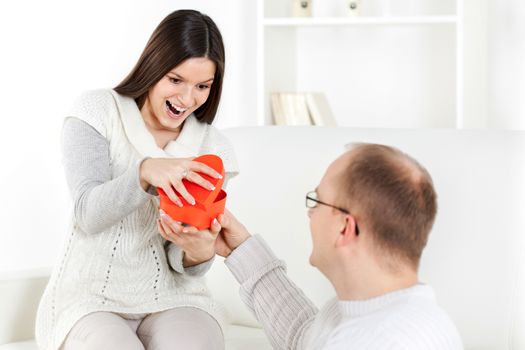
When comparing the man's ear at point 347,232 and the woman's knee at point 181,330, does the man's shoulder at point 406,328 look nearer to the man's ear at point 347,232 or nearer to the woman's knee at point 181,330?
the man's ear at point 347,232

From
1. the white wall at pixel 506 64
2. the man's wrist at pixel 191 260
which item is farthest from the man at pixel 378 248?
the white wall at pixel 506 64

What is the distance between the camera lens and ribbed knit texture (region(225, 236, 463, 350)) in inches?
51.7

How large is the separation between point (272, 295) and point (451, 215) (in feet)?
1.68

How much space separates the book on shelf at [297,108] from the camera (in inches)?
134

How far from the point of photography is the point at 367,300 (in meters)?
1.38

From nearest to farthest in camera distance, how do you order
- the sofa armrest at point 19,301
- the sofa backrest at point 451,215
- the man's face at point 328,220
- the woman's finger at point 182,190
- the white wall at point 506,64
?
1. the man's face at point 328,220
2. the woman's finger at point 182,190
3. the sofa backrest at point 451,215
4. the sofa armrest at point 19,301
5. the white wall at point 506,64

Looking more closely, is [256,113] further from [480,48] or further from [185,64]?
[185,64]

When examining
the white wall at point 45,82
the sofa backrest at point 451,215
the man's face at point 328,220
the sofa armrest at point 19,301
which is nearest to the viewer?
the man's face at point 328,220

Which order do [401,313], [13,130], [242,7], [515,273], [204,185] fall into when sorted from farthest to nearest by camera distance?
[242,7] → [13,130] → [515,273] → [204,185] → [401,313]

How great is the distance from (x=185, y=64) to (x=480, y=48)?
1.65 metres

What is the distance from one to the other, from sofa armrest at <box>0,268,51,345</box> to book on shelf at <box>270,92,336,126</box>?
145cm

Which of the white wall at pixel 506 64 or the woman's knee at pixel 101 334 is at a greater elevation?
the white wall at pixel 506 64

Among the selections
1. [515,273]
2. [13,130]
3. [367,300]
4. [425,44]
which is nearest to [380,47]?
[425,44]

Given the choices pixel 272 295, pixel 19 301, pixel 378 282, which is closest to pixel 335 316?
pixel 378 282
